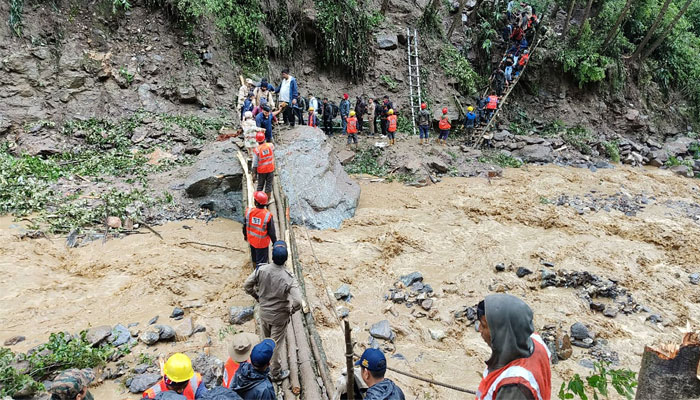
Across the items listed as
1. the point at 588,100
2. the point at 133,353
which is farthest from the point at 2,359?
the point at 588,100

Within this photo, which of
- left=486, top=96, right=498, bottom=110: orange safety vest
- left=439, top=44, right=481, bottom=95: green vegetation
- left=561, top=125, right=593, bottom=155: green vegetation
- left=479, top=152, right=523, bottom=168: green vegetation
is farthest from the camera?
left=439, top=44, right=481, bottom=95: green vegetation

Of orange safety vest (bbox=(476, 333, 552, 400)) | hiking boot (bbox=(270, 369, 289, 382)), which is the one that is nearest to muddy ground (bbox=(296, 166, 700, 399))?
hiking boot (bbox=(270, 369, 289, 382))

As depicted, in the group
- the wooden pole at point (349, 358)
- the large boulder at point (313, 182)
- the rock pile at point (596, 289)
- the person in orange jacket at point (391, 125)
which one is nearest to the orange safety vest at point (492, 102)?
the person in orange jacket at point (391, 125)

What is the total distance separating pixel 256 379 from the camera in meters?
3.19

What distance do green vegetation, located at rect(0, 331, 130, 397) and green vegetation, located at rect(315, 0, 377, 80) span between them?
13.9m

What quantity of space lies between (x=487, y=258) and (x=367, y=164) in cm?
628

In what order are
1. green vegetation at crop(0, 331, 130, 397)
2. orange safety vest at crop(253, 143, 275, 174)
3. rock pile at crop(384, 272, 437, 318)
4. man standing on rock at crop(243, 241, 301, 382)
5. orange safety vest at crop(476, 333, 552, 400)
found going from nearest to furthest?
orange safety vest at crop(476, 333, 552, 400), green vegetation at crop(0, 331, 130, 397), man standing on rock at crop(243, 241, 301, 382), rock pile at crop(384, 272, 437, 318), orange safety vest at crop(253, 143, 275, 174)

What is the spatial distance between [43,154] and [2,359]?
8.03 metres

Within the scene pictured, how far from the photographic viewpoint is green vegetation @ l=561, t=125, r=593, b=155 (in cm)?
1591

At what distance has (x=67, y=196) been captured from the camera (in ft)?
28.8

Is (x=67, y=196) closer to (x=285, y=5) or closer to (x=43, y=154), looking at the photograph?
(x=43, y=154)

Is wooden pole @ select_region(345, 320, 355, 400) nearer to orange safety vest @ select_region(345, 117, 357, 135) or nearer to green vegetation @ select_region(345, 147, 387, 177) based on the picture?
green vegetation @ select_region(345, 147, 387, 177)

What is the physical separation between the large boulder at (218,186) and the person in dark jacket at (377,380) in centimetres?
701

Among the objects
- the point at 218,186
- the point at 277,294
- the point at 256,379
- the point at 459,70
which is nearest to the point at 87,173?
the point at 218,186
